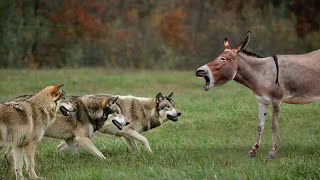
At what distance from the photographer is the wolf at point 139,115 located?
12.3 meters

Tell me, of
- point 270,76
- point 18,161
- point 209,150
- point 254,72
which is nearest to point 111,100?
point 209,150

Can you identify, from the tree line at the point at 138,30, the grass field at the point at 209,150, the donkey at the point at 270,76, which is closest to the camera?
the grass field at the point at 209,150

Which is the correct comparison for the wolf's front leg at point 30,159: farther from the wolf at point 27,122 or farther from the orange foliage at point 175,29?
the orange foliage at point 175,29

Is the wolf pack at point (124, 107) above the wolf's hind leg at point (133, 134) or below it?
above

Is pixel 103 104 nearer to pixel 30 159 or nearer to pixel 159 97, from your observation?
pixel 159 97

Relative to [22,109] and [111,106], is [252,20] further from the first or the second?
[22,109]

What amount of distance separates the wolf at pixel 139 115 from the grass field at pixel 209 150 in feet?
1.02

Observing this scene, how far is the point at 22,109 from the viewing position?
9875 millimetres

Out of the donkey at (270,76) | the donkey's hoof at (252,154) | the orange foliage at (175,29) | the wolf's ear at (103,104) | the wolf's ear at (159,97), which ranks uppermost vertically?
the donkey at (270,76)

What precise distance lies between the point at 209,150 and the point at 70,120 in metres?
2.45

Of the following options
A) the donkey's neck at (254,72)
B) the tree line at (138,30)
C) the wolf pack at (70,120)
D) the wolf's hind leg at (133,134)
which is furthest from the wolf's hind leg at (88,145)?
the tree line at (138,30)

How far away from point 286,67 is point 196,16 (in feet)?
90.9

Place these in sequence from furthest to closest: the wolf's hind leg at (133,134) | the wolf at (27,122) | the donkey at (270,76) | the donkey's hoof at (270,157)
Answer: the wolf's hind leg at (133,134) < the donkey at (270,76) < the donkey's hoof at (270,157) < the wolf at (27,122)

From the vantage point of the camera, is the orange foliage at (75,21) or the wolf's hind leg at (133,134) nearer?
the wolf's hind leg at (133,134)
